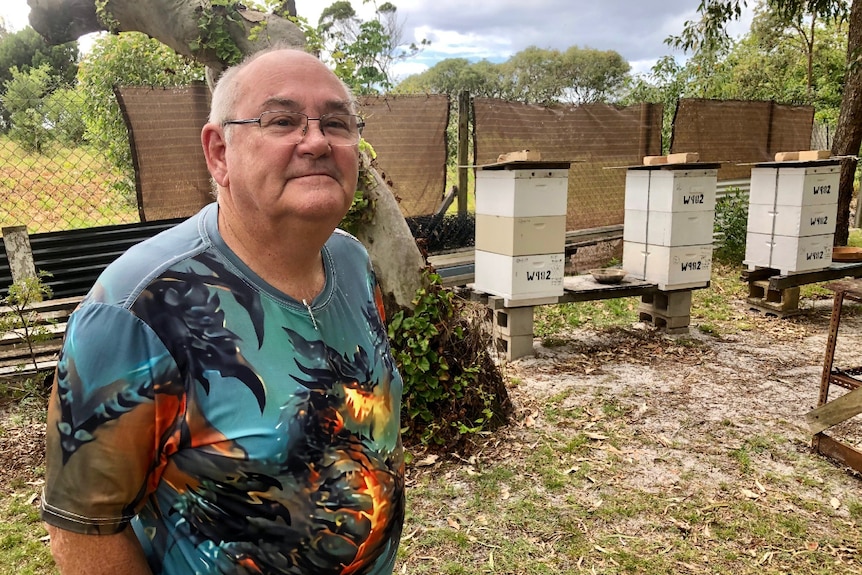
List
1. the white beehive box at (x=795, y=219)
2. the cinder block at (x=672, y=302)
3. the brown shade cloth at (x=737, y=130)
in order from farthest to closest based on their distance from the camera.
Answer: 1. the brown shade cloth at (x=737, y=130)
2. the white beehive box at (x=795, y=219)
3. the cinder block at (x=672, y=302)

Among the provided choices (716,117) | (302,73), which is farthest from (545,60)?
(302,73)

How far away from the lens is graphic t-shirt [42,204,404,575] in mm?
991

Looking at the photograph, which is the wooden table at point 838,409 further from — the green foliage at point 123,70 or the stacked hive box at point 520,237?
the green foliage at point 123,70

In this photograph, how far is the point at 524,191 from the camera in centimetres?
467

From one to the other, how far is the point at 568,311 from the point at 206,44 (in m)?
4.40

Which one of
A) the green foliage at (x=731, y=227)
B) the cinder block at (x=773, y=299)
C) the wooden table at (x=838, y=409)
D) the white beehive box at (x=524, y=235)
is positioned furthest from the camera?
the green foliage at (x=731, y=227)

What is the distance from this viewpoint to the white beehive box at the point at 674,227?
5469mm

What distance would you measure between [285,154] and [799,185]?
6145mm

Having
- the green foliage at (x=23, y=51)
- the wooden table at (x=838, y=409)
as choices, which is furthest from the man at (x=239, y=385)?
the green foliage at (x=23, y=51)

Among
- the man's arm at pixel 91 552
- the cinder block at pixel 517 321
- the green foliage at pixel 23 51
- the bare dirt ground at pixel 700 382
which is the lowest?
the bare dirt ground at pixel 700 382

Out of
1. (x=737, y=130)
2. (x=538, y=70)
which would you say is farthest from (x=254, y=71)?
(x=538, y=70)

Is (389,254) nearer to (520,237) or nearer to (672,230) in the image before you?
(520,237)

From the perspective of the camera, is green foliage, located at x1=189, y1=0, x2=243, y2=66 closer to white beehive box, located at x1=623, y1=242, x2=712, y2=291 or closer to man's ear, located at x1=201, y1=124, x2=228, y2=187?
man's ear, located at x1=201, y1=124, x2=228, y2=187

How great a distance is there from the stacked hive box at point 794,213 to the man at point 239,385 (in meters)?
5.99
